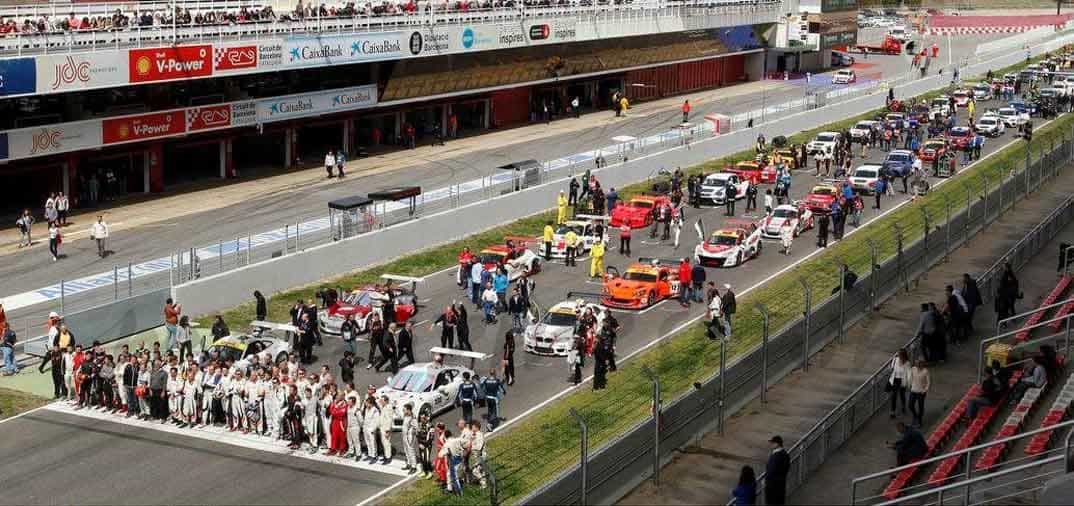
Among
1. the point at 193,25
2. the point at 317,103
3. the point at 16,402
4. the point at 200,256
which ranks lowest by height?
the point at 16,402

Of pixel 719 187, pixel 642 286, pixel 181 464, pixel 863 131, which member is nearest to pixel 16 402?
pixel 181 464

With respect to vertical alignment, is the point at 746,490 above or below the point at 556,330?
above

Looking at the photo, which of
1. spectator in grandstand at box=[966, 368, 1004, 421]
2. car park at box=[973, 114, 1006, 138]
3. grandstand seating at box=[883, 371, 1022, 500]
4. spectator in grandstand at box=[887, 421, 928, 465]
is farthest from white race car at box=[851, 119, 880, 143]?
spectator in grandstand at box=[887, 421, 928, 465]

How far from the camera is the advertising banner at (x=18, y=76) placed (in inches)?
1764

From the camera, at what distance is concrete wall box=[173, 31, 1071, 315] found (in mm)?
38438

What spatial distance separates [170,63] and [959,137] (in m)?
36.1

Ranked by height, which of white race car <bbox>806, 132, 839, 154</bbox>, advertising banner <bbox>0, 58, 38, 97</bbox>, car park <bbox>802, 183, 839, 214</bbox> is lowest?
car park <bbox>802, 183, 839, 214</bbox>

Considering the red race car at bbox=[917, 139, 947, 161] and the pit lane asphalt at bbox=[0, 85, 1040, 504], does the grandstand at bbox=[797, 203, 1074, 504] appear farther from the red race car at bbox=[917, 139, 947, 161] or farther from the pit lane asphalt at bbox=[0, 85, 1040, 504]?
the red race car at bbox=[917, 139, 947, 161]

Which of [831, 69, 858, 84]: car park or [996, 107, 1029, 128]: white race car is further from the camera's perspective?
[831, 69, 858, 84]: car park

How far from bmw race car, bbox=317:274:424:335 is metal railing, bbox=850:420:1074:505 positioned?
53.9ft

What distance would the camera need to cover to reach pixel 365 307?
3556cm

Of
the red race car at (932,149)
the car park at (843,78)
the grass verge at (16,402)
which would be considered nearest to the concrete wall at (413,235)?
the grass verge at (16,402)

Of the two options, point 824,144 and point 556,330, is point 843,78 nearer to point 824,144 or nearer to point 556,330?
point 824,144

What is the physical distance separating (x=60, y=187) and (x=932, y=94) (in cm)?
5784
